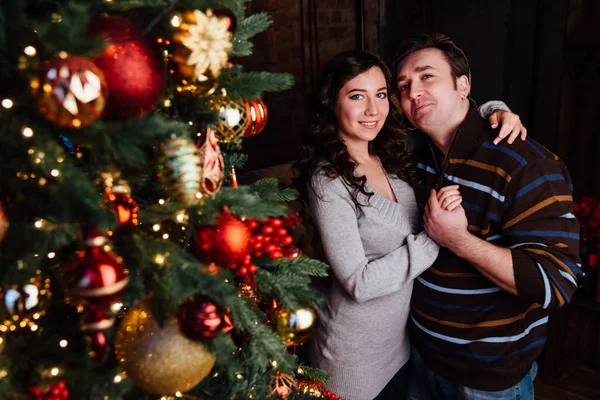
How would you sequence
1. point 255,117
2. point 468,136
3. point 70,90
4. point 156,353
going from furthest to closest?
point 468,136, point 255,117, point 156,353, point 70,90

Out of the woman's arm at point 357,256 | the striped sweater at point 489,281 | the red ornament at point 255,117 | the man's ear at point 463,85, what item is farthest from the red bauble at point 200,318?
the man's ear at point 463,85

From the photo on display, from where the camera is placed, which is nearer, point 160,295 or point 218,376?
point 160,295

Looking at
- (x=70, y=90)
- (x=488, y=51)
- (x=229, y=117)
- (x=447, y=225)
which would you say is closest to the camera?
(x=70, y=90)

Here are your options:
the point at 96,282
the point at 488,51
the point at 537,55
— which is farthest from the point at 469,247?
the point at 488,51

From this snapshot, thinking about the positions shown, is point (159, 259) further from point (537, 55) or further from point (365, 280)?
point (537, 55)

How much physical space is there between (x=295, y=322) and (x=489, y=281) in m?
0.76

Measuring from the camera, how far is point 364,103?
64.1 inches

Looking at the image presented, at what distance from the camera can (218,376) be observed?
1.08 metres

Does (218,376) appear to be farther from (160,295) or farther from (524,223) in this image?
(524,223)

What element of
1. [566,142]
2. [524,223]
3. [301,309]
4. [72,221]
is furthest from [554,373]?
[72,221]

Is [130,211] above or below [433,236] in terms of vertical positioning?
above

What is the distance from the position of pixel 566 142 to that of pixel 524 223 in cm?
206

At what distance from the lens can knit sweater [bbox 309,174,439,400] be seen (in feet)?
4.88

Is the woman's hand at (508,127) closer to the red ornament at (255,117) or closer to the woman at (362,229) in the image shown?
the woman at (362,229)
